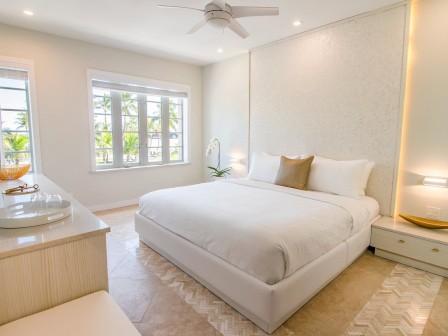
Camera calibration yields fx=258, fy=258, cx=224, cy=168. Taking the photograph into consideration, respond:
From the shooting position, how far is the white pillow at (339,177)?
2871mm

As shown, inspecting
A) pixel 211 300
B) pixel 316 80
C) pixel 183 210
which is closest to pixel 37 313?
pixel 211 300

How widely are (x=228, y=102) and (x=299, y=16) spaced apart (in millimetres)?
2043

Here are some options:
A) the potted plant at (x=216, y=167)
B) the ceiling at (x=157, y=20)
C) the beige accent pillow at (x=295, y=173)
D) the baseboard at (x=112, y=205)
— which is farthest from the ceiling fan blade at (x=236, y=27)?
the baseboard at (x=112, y=205)

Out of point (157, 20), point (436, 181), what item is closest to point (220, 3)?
point (157, 20)

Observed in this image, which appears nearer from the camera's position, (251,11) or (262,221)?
(262,221)

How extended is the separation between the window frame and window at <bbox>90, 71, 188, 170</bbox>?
731 millimetres

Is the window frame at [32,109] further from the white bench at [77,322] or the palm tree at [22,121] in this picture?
the white bench at [77,322]

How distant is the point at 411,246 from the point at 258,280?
1.74m

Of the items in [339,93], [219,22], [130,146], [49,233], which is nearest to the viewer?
[49,233]

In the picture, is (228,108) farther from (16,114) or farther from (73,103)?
(16,114)

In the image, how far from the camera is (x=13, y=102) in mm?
3457

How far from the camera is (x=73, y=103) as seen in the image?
3832 mm

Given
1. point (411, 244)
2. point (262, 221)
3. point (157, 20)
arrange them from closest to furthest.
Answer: point (262, 221) < point (411, 244) < point (157, 20)

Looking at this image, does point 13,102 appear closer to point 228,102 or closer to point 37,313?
point 228,102
